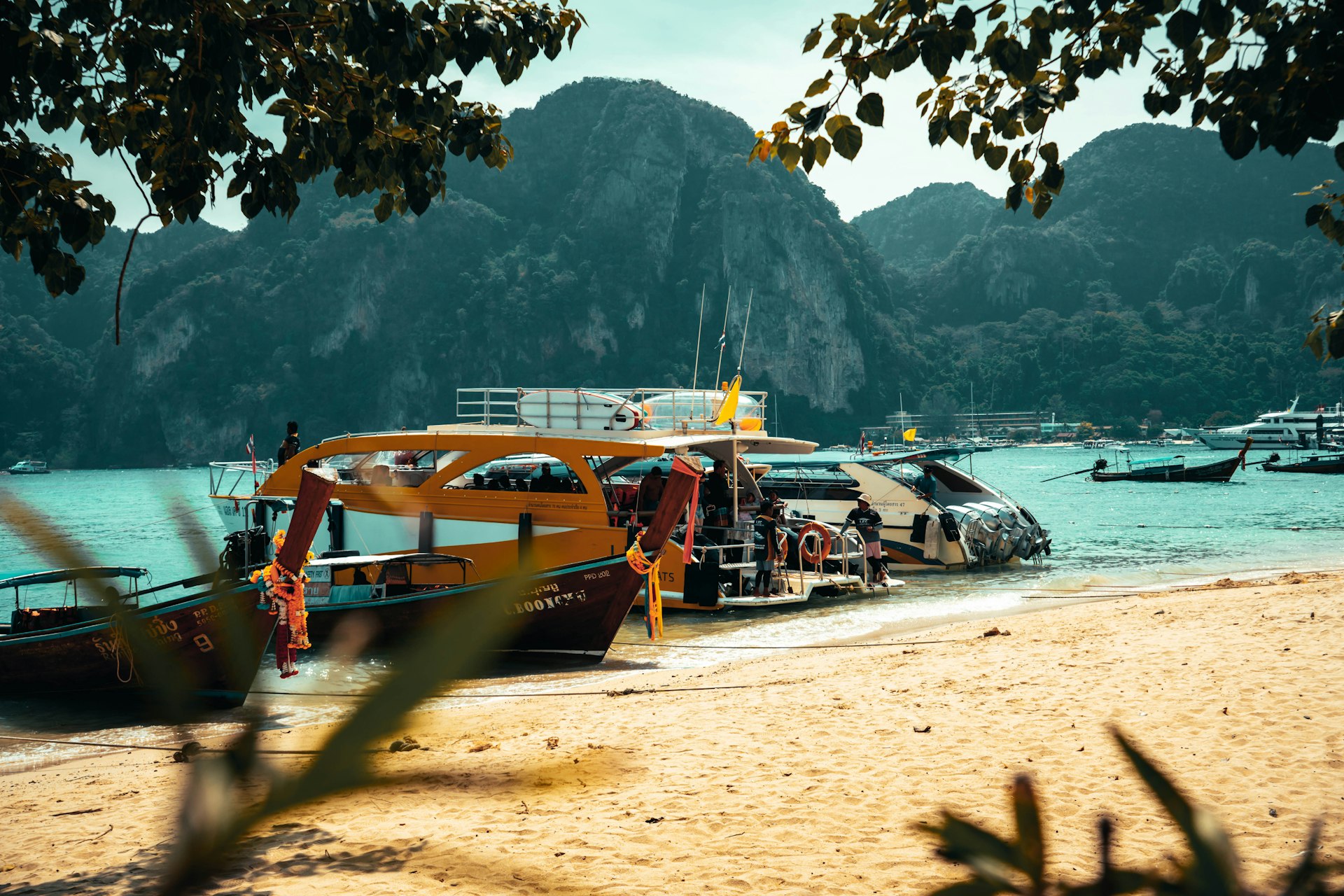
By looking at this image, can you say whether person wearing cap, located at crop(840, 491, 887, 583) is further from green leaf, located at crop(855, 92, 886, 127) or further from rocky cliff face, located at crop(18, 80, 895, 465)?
rocky cliff face, located at crop(18, 80, 895, 465)

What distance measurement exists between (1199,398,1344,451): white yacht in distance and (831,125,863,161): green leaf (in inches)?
4422

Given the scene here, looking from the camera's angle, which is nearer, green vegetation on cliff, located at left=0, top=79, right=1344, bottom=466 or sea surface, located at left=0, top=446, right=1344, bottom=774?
sea surface, located at left=0, top=446, right=1344, bottom=774

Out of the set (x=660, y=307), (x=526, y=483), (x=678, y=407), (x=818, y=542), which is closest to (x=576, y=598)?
(x=526, y=483)

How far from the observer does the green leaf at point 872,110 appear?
14.7 feet

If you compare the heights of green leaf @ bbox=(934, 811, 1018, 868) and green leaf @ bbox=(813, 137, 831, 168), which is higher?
green leaf @ bbox=(813, 137, 831, 168)

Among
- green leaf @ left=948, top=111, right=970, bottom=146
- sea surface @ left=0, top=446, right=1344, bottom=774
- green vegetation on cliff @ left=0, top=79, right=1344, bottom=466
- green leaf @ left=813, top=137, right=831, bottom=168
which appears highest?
green vegetation on cliff @ left=0, top=79, right=1344, bottom=466

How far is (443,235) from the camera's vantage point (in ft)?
517

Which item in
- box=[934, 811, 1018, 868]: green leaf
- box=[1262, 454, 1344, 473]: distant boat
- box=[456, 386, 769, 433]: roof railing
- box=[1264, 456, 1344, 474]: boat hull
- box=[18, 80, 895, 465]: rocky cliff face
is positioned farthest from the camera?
box=[18, 80, 895, 465]: rocky cliff face

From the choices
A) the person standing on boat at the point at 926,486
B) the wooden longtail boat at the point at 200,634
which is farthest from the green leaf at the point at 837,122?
the person standing on boat at the point at 926,486

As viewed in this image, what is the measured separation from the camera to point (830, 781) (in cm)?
631

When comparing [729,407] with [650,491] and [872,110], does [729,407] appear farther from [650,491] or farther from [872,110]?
[872,110]

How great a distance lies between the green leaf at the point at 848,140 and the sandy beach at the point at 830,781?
9.10 ft

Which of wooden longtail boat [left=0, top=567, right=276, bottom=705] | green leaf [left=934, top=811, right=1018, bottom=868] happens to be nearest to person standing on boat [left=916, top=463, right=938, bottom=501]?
wooden longtail boat [left=0, top=567, right=276, bottom=705]

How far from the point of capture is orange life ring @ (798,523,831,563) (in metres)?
18.0
